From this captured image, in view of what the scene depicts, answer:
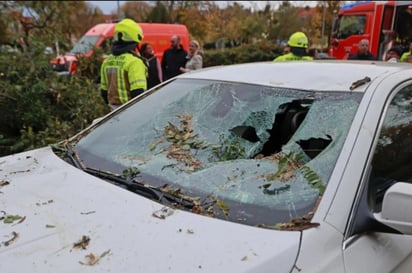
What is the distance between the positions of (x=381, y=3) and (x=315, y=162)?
13.1m

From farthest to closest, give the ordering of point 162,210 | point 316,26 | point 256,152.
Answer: point 316,26 < point 256,152 < point 162,210

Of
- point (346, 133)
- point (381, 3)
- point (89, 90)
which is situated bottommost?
point (89, 90)

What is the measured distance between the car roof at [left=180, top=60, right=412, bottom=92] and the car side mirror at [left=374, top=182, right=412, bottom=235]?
0.58 metres

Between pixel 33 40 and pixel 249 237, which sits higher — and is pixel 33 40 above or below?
above

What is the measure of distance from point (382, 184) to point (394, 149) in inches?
9.0

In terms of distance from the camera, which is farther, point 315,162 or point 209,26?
point 209,26

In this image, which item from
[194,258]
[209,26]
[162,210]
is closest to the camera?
[194,258]

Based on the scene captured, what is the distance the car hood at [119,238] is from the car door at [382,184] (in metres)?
0.26

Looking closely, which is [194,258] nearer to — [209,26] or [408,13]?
[408,13]

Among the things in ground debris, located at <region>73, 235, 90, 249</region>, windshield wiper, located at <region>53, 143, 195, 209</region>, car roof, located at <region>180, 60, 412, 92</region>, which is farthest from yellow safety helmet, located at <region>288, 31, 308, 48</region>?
ground debris, located at <region>73, 235, 90, 249</region>

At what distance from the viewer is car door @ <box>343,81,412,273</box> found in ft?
4.99

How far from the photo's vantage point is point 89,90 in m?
5.55

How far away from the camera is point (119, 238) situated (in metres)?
1.48

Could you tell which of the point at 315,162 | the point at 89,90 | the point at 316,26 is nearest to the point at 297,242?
the point at 315,162
